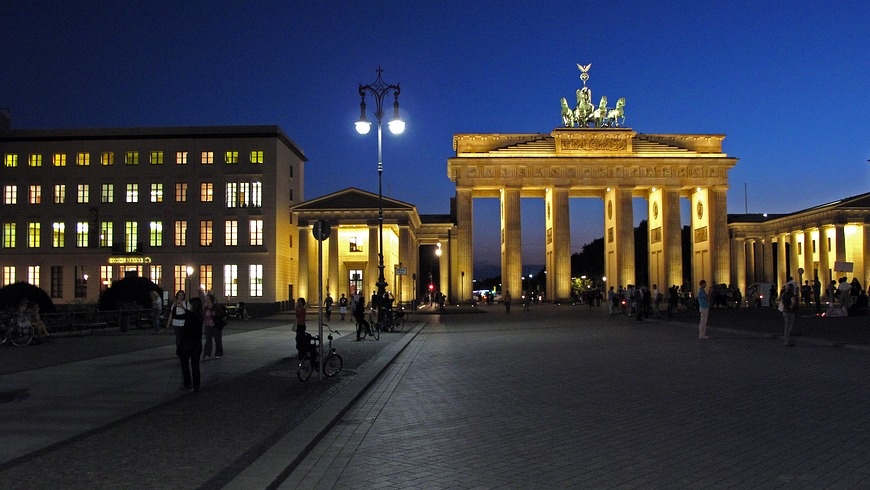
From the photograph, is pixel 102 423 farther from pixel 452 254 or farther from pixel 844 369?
pixel 452 254

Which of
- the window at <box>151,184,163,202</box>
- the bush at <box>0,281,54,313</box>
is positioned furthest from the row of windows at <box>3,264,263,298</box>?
the bush at <box>0,281,54,313</box>

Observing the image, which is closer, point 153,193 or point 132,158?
point 153,193

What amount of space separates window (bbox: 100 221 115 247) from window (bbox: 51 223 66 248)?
3.12 m

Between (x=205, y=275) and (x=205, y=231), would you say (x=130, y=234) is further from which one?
(x=205, y=275)

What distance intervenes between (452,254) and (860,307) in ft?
166

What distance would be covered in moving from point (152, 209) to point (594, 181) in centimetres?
4311

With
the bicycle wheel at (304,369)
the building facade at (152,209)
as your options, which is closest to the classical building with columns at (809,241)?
the building facade at (152,209)

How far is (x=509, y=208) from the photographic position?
266 feet

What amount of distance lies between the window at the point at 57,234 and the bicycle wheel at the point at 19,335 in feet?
143

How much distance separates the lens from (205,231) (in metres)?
64.8

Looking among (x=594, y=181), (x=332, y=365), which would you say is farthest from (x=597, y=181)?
(x=332, y=365)

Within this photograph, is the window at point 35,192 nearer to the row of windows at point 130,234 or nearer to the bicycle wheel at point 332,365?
the row of windows at point 130,234

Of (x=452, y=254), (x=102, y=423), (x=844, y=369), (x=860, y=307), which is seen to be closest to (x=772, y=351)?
(x=844, y=369)

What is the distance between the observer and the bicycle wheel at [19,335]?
2473 cm
